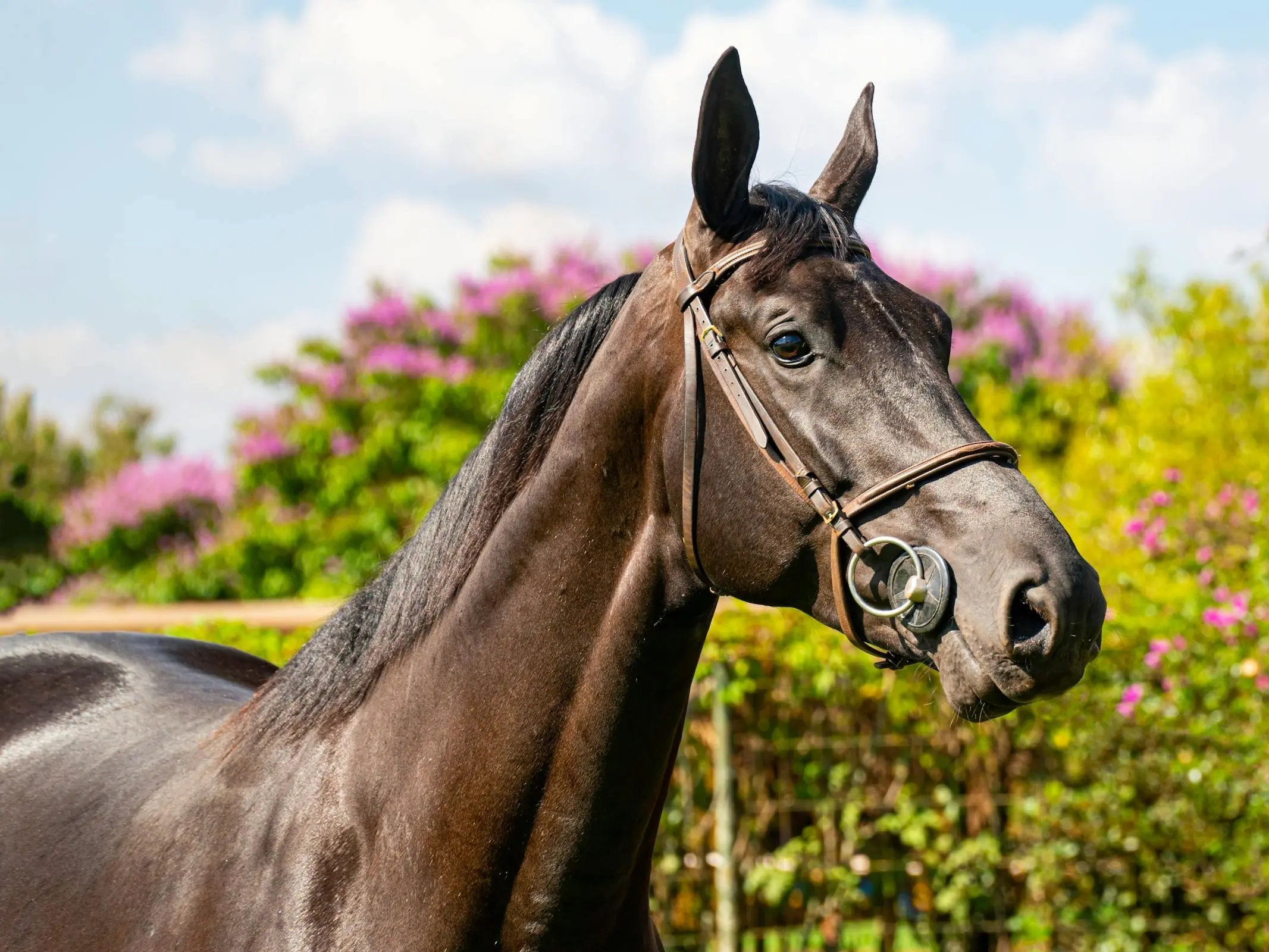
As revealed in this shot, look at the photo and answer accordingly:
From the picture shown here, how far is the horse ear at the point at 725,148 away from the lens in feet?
6.63

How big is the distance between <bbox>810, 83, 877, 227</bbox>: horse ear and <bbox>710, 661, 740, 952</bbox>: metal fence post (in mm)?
3306

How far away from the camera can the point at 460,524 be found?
2.24 meters

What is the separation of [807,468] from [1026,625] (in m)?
0.43

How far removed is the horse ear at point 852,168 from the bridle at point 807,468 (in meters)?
0.29

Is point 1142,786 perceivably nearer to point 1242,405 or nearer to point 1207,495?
point 1207,495

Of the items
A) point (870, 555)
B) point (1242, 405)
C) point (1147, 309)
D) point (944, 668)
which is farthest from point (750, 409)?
point (1147, 309)

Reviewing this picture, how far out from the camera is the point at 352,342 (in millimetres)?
11547

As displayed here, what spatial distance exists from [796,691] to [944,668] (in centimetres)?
385

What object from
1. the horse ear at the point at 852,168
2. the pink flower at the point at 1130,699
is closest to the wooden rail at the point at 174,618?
the pink flower at the point at 1130,699

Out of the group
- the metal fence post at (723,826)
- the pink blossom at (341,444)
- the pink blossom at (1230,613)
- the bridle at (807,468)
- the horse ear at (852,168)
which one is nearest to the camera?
the bridle at (807,468)

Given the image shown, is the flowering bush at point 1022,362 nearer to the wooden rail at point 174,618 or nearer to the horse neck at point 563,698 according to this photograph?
the wooden rail at point 174,618

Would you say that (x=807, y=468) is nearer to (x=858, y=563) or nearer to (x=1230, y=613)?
(x=858, y=563)

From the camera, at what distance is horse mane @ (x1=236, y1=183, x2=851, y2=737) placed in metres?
2.23

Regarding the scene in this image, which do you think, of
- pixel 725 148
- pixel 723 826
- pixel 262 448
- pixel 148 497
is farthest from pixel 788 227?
pixel 148 497
